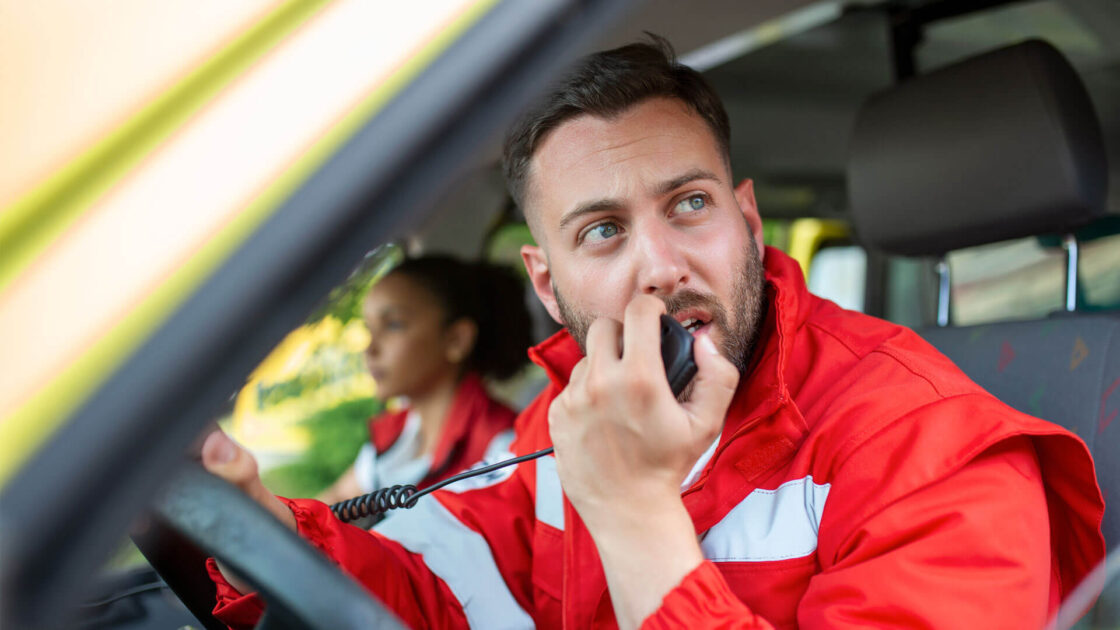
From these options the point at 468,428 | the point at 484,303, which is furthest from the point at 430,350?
the point at 468,428

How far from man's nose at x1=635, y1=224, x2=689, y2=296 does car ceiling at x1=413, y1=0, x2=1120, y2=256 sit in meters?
0.90

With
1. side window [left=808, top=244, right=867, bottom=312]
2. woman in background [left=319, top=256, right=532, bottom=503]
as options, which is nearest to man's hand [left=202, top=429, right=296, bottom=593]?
woman in background [left=319, top=256, right=532, bottom=503]

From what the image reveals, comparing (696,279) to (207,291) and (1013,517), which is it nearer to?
(1013,517)

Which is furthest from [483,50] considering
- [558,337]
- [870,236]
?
[870,236]

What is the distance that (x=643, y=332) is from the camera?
0.89m

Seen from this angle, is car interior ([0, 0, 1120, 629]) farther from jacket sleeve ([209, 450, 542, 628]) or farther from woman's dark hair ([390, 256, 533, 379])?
jacket sleeve ([209, 450, 542, 628])

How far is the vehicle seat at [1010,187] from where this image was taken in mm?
1470

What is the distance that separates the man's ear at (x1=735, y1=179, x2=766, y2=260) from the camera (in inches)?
Result: 58.0

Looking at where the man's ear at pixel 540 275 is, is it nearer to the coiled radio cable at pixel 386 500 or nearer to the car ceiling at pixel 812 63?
the coiled radio cable at pixel 386 500

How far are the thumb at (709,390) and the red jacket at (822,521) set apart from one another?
137mm

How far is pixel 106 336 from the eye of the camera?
1.67ft

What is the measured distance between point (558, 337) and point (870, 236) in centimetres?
72

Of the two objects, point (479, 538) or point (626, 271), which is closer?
point (626, 271)

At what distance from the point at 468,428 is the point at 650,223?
1.63 m
